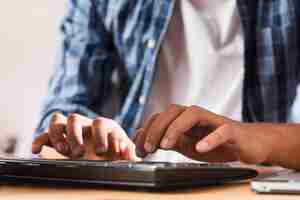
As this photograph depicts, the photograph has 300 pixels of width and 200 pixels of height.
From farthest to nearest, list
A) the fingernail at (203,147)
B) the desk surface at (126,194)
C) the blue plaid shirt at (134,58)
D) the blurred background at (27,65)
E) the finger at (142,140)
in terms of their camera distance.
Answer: the blurred background at (27,65) → the blue plaid shirt at (134,58) → the finger at (142,140) → the fingernail at (203,147) → the desk surface at (126,194)

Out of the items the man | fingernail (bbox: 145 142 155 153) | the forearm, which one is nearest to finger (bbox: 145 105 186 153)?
fingernail (bbox: 145 142 155 153)

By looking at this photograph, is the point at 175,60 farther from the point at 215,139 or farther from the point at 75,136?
the point at 215,139

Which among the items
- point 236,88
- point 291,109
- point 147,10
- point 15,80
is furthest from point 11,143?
point 291,109

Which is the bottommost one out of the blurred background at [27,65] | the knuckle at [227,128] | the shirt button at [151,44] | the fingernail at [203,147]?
the blurred background at [27,65]

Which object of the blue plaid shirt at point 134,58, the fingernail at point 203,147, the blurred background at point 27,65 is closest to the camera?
the fingernail at point 203,147

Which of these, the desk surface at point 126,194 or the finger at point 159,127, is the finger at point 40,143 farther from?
the desk surface at point 126,194

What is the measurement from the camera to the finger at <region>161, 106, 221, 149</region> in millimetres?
808

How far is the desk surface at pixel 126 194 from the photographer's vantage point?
0.57 meters

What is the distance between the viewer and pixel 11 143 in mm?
2131

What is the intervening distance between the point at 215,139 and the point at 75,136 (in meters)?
0.32

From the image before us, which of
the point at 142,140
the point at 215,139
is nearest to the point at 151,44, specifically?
the point at 142,140

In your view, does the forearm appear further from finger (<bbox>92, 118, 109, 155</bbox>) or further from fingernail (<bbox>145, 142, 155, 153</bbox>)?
finger (<bbox>92, 118, 109, 155</bbox>)

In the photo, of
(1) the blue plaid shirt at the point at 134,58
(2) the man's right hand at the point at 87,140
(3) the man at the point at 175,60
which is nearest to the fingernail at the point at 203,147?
(2) the man's right hand at the point at 87,140

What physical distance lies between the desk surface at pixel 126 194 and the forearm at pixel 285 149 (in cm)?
28
